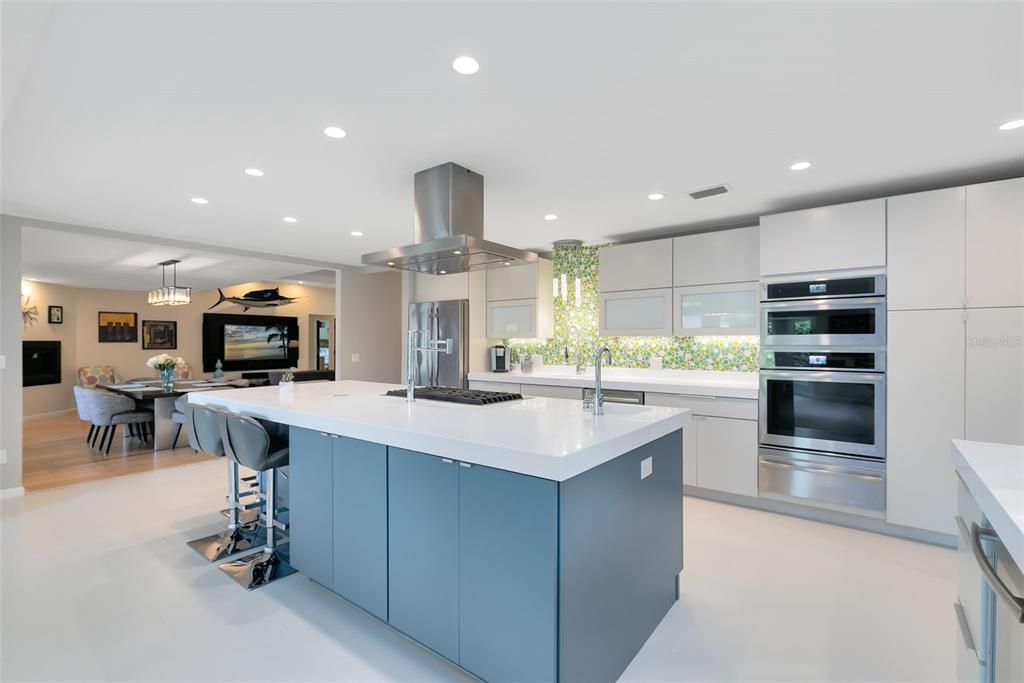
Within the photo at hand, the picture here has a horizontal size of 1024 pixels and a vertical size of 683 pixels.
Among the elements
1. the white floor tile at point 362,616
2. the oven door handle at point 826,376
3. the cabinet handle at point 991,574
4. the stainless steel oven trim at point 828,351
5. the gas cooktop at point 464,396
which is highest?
the stainless steel oven trim at point 828,351

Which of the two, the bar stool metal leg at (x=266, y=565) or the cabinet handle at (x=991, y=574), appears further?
the bar stool metal leg at (x=266, y=565)

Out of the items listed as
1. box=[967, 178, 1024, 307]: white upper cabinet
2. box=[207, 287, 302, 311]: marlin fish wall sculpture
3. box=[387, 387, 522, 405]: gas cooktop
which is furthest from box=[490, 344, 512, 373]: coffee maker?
box=[207, 287, 302, 311]: marlin fish wall sculpture

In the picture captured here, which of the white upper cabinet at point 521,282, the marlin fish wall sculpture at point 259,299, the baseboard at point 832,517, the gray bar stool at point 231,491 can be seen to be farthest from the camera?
the marlin fish wall sculpture at point 259,299

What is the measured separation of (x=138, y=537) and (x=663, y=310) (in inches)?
169

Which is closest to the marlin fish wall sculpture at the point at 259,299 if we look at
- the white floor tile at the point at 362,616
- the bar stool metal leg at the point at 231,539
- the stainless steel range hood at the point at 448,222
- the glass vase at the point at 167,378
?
the glass vase at the point at 167,378

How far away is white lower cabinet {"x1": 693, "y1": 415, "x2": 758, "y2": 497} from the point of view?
355 centimetres

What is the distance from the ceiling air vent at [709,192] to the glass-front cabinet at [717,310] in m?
0.89

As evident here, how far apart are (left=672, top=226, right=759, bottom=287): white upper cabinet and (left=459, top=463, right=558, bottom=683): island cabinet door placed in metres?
3.11

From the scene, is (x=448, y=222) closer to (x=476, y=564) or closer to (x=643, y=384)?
(x=476, y=564)

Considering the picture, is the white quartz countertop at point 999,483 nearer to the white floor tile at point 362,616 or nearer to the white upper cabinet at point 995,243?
the white floor tile at point 362,616

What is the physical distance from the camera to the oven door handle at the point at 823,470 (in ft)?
10.3

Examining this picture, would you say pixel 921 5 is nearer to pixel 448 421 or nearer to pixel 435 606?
pixel 448 421

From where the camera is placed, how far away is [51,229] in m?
4.07

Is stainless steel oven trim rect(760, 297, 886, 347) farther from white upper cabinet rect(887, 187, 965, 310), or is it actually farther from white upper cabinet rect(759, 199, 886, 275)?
white upper cabinet rect(759, 199, 886, 275)
